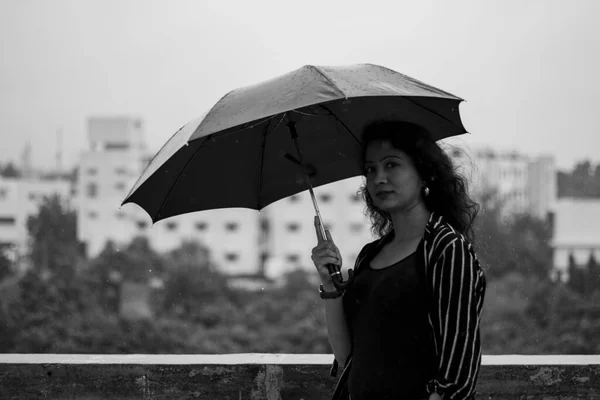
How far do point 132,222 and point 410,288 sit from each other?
5039cm

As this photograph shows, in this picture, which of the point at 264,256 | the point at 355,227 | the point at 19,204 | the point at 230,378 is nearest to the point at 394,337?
the point at 230,378

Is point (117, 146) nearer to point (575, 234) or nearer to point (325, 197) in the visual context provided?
point (325, 197)

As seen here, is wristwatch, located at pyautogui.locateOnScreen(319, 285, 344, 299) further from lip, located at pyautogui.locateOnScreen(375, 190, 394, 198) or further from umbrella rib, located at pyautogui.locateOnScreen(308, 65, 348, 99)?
umbrella rib, located at pyautogui.locateOnScreen(308, 65, 348, 99)

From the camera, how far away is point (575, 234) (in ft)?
163

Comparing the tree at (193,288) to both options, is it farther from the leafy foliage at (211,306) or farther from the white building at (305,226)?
the white building at (305,226)

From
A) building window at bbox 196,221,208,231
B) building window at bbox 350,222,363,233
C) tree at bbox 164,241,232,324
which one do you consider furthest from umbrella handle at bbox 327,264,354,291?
building window at bbox 196,221,208,231

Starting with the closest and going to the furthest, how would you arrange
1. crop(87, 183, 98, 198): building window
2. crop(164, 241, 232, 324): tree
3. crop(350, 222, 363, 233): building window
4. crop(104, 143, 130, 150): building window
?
crop(164, 241, 232, 324): tree < crop(350, 222, 363, 233): building window < crop(87, 183, 98, 198): building window < crop(104, 143, 130, 150): building window

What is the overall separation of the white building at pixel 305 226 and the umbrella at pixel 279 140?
4426 centimetres

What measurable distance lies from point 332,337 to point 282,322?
39.5 metres

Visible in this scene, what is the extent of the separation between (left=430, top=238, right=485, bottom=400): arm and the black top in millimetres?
63

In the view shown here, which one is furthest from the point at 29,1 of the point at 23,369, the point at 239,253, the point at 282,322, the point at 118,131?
the point at 23,369

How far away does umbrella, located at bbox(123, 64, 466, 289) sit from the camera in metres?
1.76

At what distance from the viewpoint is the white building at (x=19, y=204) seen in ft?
166

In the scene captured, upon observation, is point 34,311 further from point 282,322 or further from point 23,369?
point 23,369
